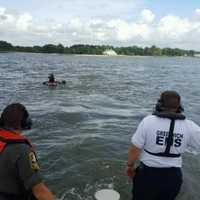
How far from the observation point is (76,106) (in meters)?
19.2

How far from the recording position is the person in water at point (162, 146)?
14.3 ft

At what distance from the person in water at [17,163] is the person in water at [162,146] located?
155 cm

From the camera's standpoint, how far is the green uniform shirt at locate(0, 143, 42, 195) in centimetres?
332

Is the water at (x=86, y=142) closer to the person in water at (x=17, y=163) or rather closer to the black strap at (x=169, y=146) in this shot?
the black strap at (x=169, y=146)

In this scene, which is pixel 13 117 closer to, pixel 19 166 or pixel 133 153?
pixel 19 166

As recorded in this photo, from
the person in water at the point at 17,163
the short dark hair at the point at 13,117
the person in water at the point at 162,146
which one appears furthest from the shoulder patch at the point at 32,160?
the person in water at the point at 162,146

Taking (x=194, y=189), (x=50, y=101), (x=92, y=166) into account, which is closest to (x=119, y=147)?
(x=92, y=166)

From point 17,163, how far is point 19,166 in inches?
1.5

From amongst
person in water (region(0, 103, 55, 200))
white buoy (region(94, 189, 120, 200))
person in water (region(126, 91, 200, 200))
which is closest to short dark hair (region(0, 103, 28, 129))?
person in water (region(0, 103, 55, 200))

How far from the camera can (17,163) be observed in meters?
3.34

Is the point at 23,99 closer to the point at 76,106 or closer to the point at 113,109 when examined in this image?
the point at 76,106

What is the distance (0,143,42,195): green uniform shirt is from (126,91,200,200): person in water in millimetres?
1612

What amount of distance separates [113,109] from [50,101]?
14.2 ft

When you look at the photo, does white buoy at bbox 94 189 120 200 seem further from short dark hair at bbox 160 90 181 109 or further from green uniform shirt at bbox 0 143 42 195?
green uniform shirt at bbox 0 143 42 195
